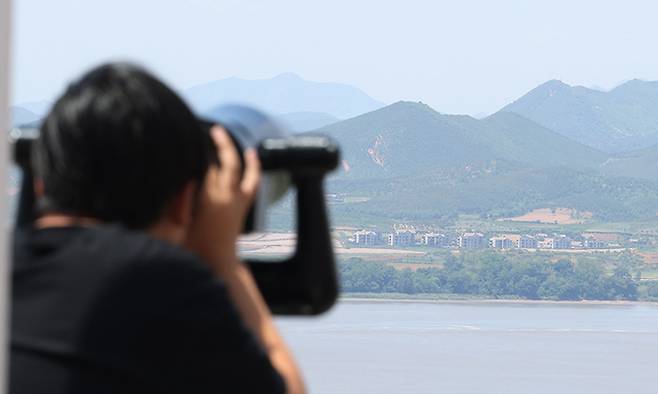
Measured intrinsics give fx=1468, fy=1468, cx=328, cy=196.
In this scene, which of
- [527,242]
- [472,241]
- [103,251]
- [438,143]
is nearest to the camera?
[103,251]

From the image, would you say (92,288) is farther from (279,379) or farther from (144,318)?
(279,379)

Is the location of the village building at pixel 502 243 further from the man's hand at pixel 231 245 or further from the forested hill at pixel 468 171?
the man's hand at pixel 231 245

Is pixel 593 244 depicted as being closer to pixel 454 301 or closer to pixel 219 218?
pixel 454 301

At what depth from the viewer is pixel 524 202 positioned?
130 m

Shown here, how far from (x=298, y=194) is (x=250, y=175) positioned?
0.20 m

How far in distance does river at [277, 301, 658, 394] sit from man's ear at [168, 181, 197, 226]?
62.2 m

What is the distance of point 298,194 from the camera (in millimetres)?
1532

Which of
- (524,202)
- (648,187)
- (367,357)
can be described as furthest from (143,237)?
(648,187)

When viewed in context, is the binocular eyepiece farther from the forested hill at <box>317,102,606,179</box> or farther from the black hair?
the forested hill at <box>317,102,606,179</box>

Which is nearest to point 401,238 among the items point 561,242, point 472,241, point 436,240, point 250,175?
point 436,240

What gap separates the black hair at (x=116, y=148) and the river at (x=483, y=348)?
2449 inches

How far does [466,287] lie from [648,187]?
36.6 meters

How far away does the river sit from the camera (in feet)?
249

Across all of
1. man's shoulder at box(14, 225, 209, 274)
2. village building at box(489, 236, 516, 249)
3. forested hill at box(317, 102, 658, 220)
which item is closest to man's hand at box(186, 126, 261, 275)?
man's shoulder at box(14, 225, 209, 274)
